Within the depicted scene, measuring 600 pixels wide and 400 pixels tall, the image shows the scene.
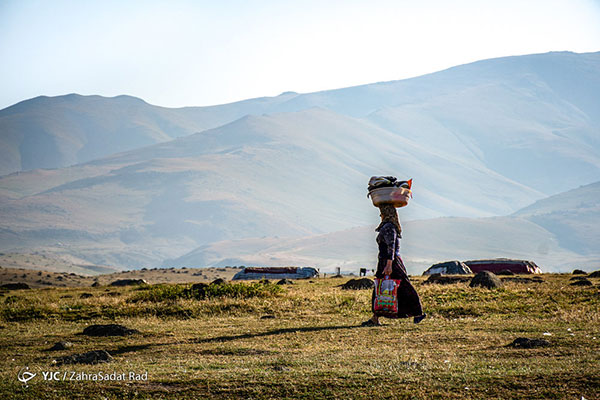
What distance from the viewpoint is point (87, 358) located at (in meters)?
14.7

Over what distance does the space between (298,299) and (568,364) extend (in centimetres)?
1529

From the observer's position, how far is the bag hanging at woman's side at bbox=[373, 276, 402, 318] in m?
18.4

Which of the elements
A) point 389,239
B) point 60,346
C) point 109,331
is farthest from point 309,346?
point 109,331

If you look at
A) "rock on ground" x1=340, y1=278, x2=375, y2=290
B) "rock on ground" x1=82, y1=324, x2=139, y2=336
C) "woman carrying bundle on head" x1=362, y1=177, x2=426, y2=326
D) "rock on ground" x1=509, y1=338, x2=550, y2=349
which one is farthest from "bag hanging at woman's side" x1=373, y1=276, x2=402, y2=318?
"rock on ground" x1=340, y1=278, x2=375, y2=290

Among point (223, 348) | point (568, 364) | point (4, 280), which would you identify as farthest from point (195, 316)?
point (4, 280)

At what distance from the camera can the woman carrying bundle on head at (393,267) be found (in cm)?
1853

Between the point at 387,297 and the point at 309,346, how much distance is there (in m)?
2.91

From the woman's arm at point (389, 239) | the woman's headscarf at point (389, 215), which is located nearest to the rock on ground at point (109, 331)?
the woman's arm at point (389, 239)

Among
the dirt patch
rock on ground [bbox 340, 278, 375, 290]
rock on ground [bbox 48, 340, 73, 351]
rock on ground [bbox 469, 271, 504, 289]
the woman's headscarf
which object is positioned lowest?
rock on ground [bbox 48, 340, 73, 351]

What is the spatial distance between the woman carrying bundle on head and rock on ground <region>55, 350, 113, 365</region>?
7.11 m

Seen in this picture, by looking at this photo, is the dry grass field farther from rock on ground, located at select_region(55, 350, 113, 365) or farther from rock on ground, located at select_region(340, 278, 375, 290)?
rock on ground, located at select_region(340, 278, 375, 290)

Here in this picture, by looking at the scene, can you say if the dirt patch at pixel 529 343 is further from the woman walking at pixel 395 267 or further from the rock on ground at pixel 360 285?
the rock on ground at pixel 360 285

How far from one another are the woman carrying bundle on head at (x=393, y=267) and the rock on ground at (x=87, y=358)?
23.3 feet

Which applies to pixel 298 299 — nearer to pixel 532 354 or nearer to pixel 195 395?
pixel 532 354
